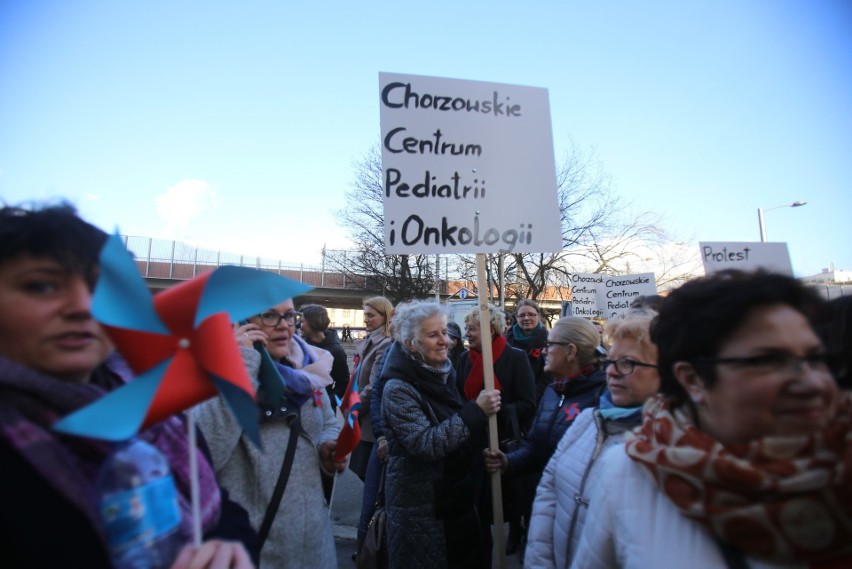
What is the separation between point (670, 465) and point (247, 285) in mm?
1211

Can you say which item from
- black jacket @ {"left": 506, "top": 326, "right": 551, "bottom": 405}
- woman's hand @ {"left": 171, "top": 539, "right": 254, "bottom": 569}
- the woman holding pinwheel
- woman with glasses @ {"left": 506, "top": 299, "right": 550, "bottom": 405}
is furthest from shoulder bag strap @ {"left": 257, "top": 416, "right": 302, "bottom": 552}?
woman with glasses @ {"left": 506, "top": 299, "right": 550, "bottom": 405}

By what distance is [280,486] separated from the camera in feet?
6.51

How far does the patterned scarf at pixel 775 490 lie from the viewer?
1.01 metres

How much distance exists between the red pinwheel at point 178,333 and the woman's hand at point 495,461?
1.95 meters

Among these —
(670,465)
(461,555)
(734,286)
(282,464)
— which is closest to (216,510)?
(282,464)

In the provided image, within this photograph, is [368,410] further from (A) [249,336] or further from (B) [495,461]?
(A) [249,336]

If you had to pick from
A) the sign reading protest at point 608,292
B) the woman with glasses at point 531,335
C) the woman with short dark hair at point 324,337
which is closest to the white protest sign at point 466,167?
the woman with short dark hair at point 324,337

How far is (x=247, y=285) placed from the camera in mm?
1329

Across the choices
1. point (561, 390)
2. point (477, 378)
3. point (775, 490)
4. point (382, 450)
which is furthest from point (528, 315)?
point (775, 490)

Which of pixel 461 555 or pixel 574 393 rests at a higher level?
pixel 574 393

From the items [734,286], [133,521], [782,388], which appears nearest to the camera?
[133,521]

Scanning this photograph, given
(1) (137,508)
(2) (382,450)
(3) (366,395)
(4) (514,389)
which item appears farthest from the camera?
(3) (366,395)

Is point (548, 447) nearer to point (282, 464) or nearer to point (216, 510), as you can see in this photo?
point (282, 464)

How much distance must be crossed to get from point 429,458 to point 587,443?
0.95m
